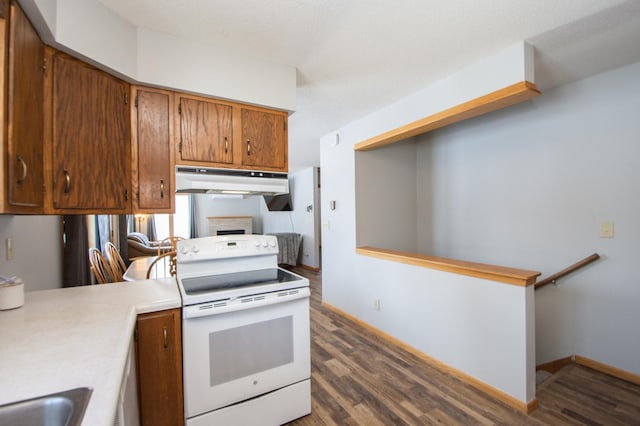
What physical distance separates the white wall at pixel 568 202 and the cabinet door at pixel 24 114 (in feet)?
11.2

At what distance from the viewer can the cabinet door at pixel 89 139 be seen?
4.80 feet

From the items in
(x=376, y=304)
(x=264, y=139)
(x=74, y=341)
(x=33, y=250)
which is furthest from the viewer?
(x=376, y=304)

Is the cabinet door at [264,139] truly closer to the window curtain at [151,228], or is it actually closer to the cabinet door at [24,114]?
the cabinet door at [24,114]

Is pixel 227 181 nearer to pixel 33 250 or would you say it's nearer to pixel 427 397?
pixel 33 250

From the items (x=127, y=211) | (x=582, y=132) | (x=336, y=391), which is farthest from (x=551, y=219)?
(x=127, y=211)

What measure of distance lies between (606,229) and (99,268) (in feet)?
14.0

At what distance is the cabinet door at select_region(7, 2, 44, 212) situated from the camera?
3.53 ft

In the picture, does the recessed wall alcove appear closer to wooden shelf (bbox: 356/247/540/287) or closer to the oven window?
wooden shelf (bbox: 356/247/540/287)

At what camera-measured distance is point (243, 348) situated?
1701mm

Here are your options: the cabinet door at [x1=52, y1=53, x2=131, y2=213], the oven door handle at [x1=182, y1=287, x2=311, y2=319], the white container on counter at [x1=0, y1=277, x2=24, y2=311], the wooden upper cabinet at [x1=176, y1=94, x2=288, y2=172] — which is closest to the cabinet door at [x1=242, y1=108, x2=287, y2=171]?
the wooden upper cabinet at [x1=176, y1=94, x2=288, y2=172]

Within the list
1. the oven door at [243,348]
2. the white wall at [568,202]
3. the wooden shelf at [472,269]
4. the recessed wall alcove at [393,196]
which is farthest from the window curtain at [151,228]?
the white wall at [568,202]

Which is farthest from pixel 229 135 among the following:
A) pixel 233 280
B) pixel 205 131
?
pixel 233 280

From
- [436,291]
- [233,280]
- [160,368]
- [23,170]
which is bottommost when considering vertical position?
[160,368]

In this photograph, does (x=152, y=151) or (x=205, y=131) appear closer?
(x=152, y=151)
